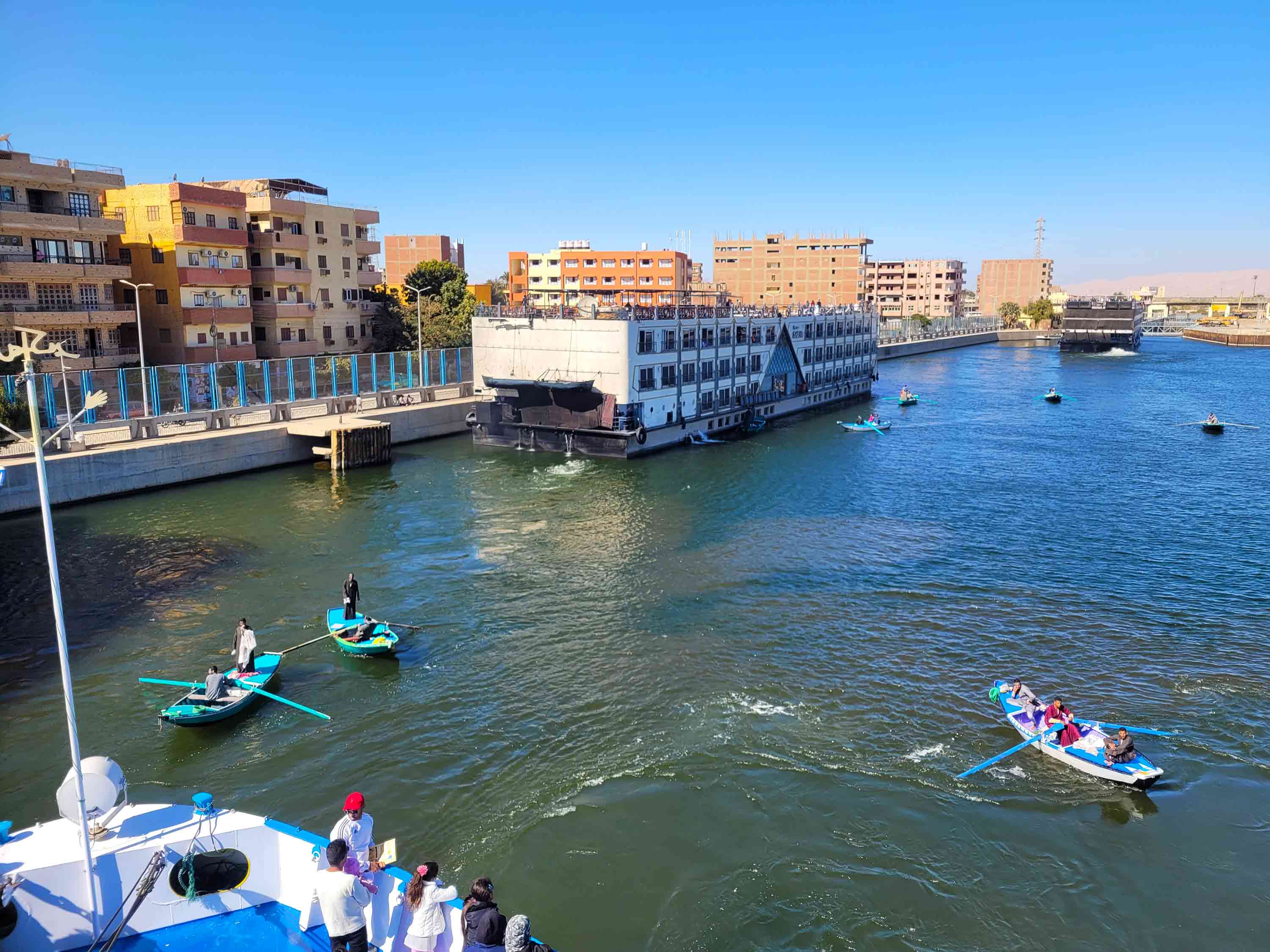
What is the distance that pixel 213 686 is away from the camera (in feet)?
72.0

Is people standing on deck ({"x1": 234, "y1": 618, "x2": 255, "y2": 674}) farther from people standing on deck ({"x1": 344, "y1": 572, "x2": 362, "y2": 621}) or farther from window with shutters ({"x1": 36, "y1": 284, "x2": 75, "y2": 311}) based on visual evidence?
window with shutters ({"x1": 36, "y1": 284, "x2": 75, "y2": 311})

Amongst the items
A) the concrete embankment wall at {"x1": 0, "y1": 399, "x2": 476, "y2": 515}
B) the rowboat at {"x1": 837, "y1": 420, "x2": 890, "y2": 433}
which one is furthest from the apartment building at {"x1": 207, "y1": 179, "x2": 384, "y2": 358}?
the rowboat at {"x1": 837, "y1": 420, "x2": 890, "y2": 433}

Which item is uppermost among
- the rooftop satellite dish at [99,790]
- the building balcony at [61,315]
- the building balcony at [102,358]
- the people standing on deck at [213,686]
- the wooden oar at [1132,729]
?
the building balcony at [61,315]

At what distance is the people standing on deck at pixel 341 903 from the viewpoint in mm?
11883

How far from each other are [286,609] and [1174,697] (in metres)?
27.6

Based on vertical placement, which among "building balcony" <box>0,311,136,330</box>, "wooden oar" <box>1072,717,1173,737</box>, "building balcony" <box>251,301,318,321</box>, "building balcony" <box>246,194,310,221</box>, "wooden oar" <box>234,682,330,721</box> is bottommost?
"wooden oar" <box>1072,717,1173,737</box>

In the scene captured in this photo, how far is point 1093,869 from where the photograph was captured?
17.4 m

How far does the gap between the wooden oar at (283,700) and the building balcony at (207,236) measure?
163 ft

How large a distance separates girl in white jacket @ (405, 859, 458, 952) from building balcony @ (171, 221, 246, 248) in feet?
201

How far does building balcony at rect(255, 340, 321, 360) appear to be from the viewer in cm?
7181

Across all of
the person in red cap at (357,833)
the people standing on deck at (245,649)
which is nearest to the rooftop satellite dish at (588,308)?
the people standing on deck at (245,649)

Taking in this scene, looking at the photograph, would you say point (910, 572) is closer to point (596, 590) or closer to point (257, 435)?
point (596, 590)

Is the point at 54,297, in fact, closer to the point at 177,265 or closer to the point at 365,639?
the point at 177,265

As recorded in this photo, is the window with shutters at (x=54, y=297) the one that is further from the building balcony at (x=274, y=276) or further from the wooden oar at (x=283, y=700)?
the wooden oar at (x=283, y=700)
